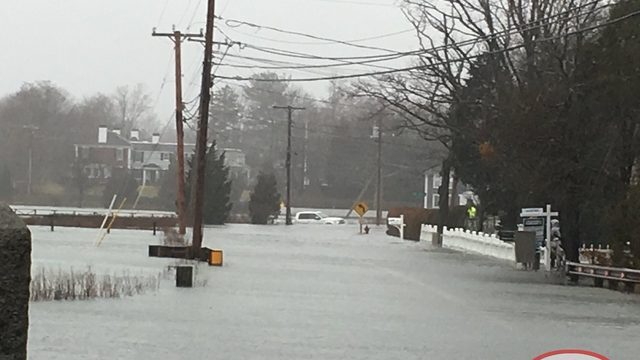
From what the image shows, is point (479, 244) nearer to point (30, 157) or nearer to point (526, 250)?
point (526, 250)

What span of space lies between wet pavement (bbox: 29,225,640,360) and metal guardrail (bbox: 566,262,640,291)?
1.85 feet

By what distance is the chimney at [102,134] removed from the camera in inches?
4309

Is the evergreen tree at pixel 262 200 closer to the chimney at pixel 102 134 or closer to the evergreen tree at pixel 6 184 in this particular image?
the evergreen tree at pixel 6 184

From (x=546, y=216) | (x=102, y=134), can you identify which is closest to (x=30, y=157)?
(x=102, y=134)

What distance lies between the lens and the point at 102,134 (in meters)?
110

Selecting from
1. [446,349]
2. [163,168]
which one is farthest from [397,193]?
[446,349]

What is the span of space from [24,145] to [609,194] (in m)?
82.1

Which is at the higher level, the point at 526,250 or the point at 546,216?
the point at 546,216

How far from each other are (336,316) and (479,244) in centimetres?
2938

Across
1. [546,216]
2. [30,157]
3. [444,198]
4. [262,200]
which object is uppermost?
[30,157]

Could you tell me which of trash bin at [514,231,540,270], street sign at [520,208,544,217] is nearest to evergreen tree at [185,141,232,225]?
trash bin at [514,231,540,270]

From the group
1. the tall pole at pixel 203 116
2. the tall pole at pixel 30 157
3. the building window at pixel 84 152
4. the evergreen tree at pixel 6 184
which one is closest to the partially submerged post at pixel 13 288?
the tall pole at pixel 203 116

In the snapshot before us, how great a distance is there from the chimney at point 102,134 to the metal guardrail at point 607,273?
8205cm

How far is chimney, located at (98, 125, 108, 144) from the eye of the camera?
359ft
